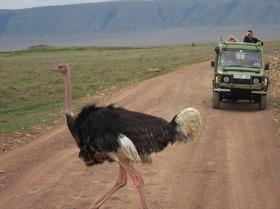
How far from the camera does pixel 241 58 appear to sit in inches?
665

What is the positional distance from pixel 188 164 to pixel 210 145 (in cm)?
165

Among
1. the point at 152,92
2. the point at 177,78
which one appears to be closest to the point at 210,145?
the point at 152,92

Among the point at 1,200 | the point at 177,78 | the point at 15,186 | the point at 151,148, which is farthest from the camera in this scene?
the point at 177,78

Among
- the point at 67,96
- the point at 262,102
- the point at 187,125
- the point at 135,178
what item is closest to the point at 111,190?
the point at 135,178

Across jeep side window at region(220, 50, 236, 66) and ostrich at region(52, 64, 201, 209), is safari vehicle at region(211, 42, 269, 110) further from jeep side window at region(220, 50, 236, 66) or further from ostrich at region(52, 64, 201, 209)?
ostrich at region(52, 64, 201, 209)

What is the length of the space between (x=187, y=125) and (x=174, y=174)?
2.48 meters

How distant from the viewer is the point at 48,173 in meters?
9.34

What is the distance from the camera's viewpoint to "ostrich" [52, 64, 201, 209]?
6.58 metres

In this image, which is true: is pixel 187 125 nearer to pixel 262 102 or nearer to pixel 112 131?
pixel 112 131

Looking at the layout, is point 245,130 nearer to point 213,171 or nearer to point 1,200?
point 213,171

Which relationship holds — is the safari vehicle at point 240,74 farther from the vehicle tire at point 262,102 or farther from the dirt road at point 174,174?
the dirt road at point 174,174

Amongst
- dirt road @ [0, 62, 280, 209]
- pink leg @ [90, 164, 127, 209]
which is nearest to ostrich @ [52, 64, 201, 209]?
pink leg @ [90, 164, 127, 209]

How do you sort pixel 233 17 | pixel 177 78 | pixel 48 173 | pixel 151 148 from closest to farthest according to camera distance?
1. pixel 151 148
2. pixel 48 173
3. pixel 177 78
4. pixel 233 17

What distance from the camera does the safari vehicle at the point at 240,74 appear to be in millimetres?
16188
